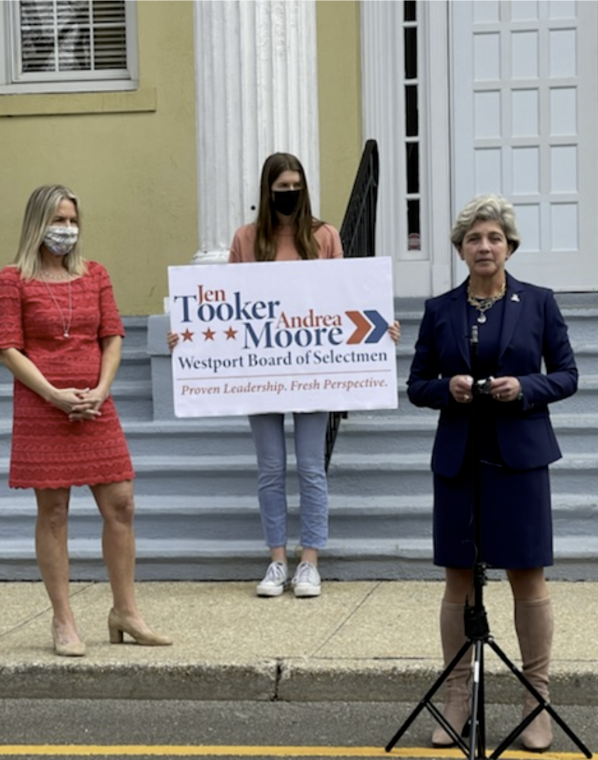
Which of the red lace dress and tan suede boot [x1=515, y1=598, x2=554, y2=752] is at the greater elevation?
the red lace dress

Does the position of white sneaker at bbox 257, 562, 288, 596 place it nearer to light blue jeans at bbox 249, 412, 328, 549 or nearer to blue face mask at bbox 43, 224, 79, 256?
light blue jeans at bbox 249, 412, 328, 549

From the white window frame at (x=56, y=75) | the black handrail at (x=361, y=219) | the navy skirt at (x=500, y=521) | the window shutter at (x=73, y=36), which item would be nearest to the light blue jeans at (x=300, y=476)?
the black handrail at (x=361, y=219)

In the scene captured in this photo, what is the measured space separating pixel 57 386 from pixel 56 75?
530cm

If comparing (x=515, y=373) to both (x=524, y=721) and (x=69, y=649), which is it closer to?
(x=524, y=721)

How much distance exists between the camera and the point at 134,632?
721 centimetres

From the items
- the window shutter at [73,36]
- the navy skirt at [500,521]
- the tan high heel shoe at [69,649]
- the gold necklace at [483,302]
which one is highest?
the window shutter at [73,36]

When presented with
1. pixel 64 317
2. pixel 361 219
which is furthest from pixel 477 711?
pixel 361 219

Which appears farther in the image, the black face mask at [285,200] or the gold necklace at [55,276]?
the black face mask at [285,200]

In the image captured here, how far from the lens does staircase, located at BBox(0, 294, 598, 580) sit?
866cm

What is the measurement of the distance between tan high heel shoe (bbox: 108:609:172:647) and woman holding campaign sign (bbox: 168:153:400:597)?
1.08m

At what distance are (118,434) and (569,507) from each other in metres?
2.62

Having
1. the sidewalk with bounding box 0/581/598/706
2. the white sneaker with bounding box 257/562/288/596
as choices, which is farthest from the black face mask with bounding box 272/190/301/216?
the sidewalk with bounding box 0/581/598/706

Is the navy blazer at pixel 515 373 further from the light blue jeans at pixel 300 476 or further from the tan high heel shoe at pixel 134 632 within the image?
the light blue jeans at pixel 300 476

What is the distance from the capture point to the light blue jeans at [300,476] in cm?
829
